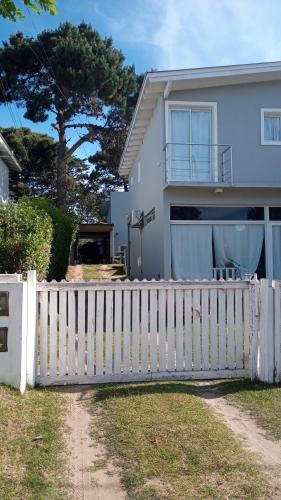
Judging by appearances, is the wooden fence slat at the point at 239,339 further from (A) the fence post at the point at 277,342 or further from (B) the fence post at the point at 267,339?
(A) the fence post at the point at 277,342

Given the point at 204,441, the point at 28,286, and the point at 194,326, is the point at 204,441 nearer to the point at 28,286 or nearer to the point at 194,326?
the point at 194,326

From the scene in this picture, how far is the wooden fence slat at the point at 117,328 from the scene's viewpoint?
5636mm

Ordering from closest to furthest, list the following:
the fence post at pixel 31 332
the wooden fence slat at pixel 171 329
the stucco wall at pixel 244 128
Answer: the fence post at pixel 31 332, the wooden fence slat at pixel 171 329, the stucco wall at pixel 244 128

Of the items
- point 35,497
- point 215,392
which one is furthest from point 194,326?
point 35,497

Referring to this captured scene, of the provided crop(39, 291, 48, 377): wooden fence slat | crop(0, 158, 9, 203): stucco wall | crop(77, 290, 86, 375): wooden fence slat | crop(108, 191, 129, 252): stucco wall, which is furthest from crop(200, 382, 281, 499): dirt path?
crop(108, 191, 129, 252): stucco wall

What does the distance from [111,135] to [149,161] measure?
13.4 meters

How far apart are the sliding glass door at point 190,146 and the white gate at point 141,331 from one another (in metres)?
7.63

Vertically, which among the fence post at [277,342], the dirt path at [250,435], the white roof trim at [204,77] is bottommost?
the dirt path at [250,435]

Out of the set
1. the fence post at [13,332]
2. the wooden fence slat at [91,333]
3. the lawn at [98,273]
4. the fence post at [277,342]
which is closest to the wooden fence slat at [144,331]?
the wooden fence slat at [91,333]

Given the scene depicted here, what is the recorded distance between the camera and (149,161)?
1620 centimetres

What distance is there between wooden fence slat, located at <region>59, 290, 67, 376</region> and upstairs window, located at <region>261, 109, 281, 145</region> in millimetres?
9679

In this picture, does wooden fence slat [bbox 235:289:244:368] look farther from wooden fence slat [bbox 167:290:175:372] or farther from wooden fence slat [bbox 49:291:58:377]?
wooden fence slat [bbox 49:291:58:377]

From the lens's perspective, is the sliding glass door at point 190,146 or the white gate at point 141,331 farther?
the sliding glass door at point 190,146

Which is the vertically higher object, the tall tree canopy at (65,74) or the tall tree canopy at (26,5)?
the tall tree canopy at (65,74)
